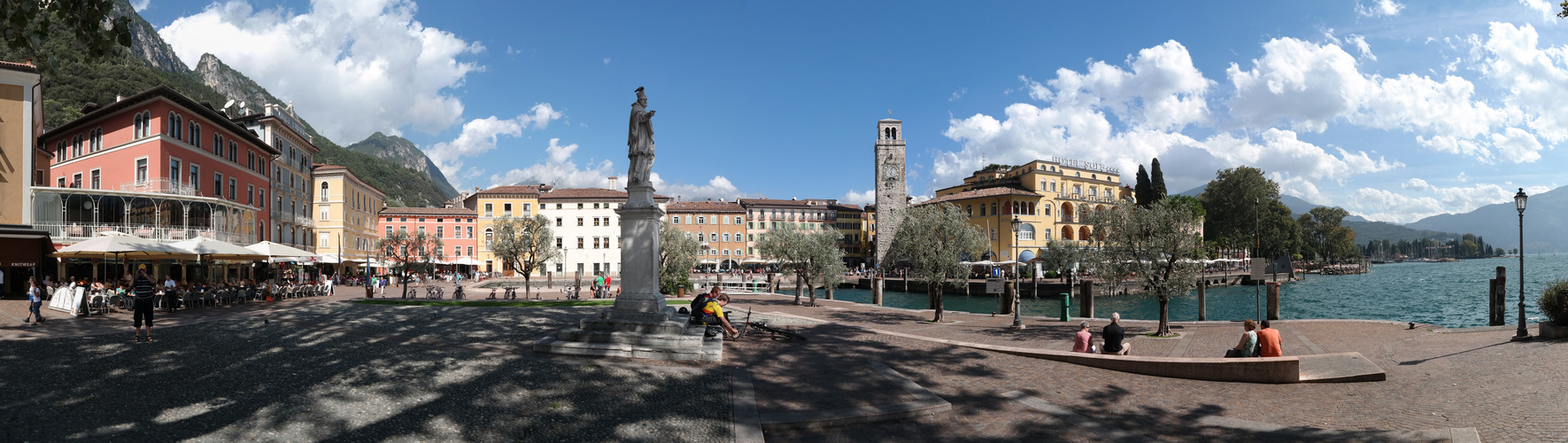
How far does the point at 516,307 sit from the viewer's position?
2008 centimetres

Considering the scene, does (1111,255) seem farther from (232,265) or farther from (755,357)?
(232,265)

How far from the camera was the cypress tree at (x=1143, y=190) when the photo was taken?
7762cm

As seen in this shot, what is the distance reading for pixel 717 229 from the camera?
3346 inches

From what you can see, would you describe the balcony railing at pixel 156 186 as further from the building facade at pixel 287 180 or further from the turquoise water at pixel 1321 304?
the turquoise water at pixel 1321 304

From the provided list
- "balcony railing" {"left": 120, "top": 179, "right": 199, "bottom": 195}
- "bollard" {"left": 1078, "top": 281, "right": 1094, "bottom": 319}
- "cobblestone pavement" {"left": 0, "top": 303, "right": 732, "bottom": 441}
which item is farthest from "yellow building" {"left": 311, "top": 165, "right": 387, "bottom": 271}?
"bollard" {"left": 1078, "top": 281, "right": 1094, "bottom": 319}

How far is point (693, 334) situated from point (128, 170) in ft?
107

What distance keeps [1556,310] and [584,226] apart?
7136 cm

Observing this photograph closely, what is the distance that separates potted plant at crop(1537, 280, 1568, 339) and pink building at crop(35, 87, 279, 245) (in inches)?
1705

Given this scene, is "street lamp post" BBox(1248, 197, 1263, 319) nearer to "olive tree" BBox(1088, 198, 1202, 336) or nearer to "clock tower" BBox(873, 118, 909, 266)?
Answer: "olive tree" BBox(1088, 198, 1202, 336)

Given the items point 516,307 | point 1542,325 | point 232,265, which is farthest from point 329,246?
point 1542,325

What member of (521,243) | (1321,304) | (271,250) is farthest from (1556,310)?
(521,243)

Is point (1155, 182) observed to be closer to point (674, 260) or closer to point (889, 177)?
point (889, 177)

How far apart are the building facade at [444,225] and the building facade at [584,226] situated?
30.0 feet

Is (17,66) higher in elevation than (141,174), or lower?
higher
